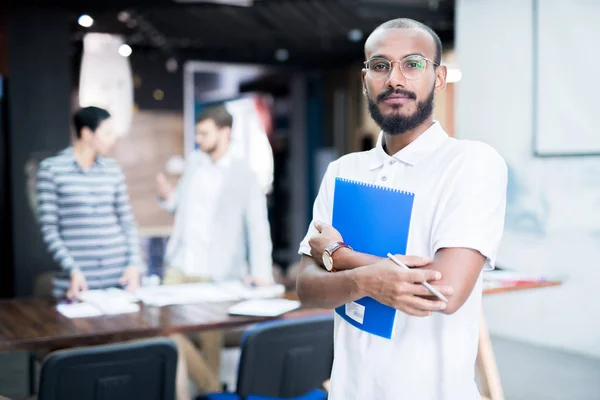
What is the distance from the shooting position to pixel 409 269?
4.17 feet

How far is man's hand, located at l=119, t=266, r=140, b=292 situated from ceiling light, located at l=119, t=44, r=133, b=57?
5.49 metres

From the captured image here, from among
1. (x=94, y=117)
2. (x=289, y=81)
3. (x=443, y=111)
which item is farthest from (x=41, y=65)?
(x=289, y=81)

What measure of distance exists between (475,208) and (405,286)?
0.23m

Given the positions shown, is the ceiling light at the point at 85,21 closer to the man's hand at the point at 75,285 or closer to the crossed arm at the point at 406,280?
the man's hand at the point at 75,285

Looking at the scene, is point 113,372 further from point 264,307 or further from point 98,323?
point 264,307

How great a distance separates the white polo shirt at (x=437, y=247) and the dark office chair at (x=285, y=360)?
3.15 ft

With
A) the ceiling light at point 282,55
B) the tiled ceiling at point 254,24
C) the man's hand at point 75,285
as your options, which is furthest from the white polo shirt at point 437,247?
the ceiling light at point 282,55

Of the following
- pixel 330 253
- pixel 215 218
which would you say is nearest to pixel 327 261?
pixel 330 253

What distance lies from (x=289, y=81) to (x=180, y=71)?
2307mm

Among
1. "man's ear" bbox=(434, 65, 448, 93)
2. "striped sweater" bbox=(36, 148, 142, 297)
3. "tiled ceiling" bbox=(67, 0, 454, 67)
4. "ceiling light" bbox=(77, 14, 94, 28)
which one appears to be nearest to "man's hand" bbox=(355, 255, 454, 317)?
"man's ear" bbox=(434, 65, 448, 93)

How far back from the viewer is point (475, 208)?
134cm

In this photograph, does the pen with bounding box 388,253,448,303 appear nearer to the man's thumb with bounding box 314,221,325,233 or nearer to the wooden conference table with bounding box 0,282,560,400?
the man's thumb with bounding box 314,221,325,233

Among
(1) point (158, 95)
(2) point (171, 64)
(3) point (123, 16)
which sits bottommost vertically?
(1) point (158, 95)

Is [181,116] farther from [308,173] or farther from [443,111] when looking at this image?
[443,111]
